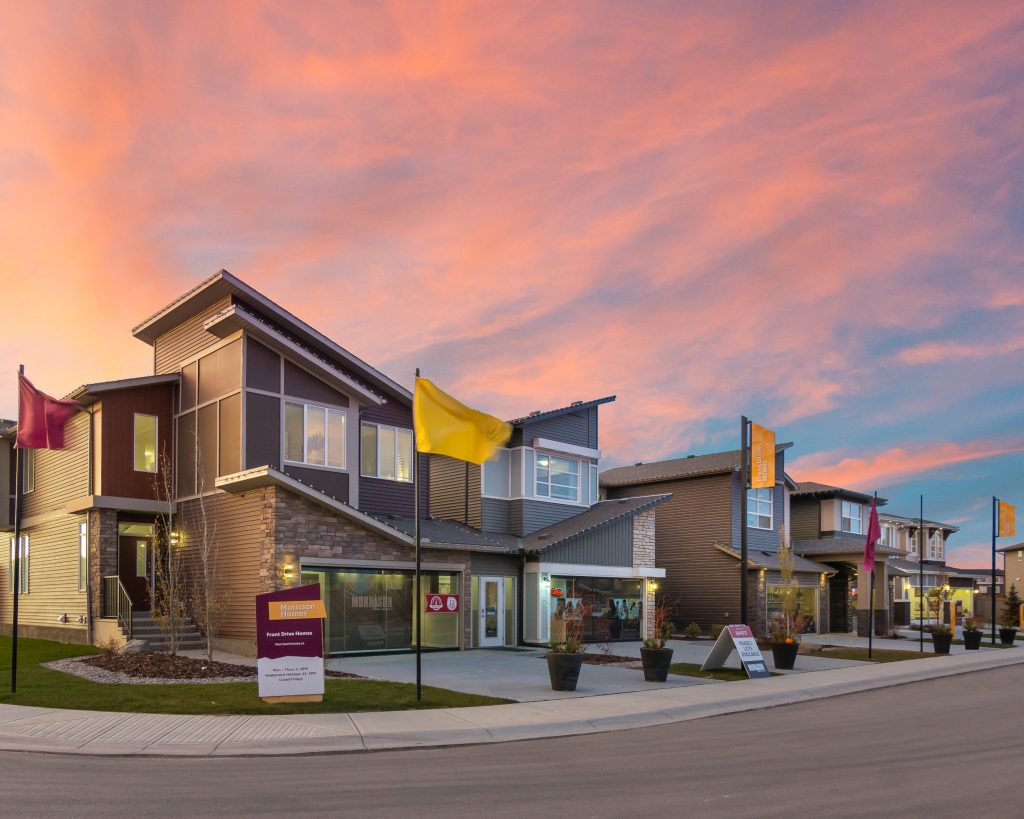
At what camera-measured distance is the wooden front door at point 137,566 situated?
1056 inches

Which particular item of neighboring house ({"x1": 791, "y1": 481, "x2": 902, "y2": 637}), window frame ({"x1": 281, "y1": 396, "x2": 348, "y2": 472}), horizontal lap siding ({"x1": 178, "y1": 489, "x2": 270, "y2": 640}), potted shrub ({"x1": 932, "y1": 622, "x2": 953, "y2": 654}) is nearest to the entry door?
window frame ({"x1": 281, "y1": 396, "x2": 348, "y2": 472})

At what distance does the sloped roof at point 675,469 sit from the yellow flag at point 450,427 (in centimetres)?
2242

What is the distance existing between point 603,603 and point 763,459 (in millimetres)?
8140

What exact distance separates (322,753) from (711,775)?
186 inches

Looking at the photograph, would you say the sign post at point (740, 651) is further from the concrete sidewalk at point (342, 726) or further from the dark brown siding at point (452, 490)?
the dark brown siding at point (452, 490)

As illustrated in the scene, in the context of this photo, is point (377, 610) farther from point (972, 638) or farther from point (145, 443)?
point (972, 638)

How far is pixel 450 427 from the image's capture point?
55.3ft

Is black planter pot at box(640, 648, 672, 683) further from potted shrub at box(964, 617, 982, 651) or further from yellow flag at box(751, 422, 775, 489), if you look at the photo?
potted shrub at box(964, 617, 982, 651)

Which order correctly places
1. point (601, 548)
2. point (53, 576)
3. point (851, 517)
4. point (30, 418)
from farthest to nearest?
point (851, 517), point (601, 548), point (53, 576), point (30, 418)

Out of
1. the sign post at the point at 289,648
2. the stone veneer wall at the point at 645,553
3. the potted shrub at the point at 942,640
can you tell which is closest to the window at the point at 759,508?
the stone veneer wall at the point at 645,553

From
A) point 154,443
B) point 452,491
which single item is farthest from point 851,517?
point 154,443

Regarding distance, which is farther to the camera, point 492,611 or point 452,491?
point 452,491

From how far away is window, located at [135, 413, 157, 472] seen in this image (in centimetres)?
2580

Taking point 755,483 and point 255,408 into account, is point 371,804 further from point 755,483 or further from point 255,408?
→ point 755,483
